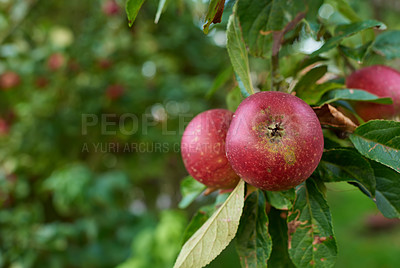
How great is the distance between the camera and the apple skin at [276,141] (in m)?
0.55

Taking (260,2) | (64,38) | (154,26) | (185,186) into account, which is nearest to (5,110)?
(64,38)

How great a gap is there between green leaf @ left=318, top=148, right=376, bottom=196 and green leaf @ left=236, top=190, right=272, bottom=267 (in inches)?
5.6

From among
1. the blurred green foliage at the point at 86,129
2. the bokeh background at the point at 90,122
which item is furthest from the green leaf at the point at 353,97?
the blurred green foliage at the point at 86,129

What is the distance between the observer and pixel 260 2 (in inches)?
28.3

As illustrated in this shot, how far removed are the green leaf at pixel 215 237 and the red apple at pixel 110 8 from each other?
3001 mm

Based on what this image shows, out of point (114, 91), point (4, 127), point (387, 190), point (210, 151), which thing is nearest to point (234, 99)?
point (210, 151)

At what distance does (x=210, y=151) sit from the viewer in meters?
0.71

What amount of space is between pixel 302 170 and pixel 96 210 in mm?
2704

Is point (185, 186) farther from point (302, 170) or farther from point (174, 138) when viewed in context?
point (174, 138)

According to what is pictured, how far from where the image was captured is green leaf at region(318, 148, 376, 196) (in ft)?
2.04

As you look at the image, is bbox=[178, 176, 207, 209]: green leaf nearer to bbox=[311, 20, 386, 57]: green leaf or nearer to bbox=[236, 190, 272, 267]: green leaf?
bbox=[236, 190, 272, 267]: green leaf

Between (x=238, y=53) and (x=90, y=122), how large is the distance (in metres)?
2.63

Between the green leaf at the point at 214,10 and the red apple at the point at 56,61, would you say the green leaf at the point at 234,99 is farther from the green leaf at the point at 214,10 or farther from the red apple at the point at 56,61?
the red apple at the point at 56,61

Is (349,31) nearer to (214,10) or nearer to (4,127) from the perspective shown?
(214,10)
